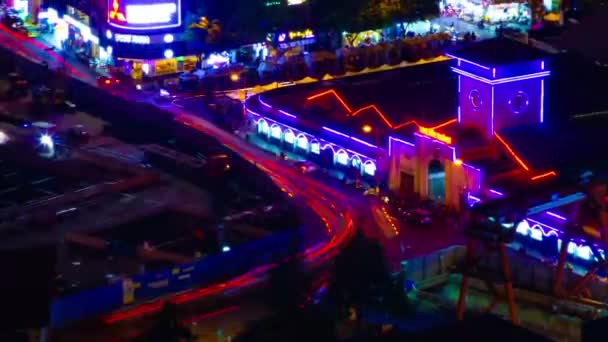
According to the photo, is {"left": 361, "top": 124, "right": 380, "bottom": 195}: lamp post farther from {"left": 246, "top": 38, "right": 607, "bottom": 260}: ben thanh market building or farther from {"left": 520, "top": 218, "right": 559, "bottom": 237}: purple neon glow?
{"left": 520, "top": 218, "right": 559, "bottom": 237}: purple neon glow

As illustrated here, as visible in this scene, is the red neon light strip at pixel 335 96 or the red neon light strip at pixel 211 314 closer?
the red neon light strip at pixel 211 314

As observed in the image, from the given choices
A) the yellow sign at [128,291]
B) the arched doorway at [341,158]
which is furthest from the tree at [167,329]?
the arched doorway at [341,158]

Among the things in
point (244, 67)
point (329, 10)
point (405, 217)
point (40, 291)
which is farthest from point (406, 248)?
point (329, 10)

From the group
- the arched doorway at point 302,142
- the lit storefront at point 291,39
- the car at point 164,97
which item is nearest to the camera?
the arched doorway at point 302,142

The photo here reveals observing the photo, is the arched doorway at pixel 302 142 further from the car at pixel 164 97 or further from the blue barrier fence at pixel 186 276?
the car at pixel 164 97

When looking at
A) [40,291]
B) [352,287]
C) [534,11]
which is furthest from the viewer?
[534,11]

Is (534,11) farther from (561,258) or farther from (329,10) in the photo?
(561,258)

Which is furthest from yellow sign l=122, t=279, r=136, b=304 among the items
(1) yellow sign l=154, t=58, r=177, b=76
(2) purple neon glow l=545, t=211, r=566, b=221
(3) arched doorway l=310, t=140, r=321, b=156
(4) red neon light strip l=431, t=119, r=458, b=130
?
(1) yellow sign l=154, t=58, r=177, b=76

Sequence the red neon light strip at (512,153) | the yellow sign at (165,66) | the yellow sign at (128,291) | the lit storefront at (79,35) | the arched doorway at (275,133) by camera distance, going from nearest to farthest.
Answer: the yellow sign at (128,291) → the red neon light strip at (512,153) → the arched doorway at (275,133) → the yellow sign at (165,66) → the lit storefront at (79,35)
